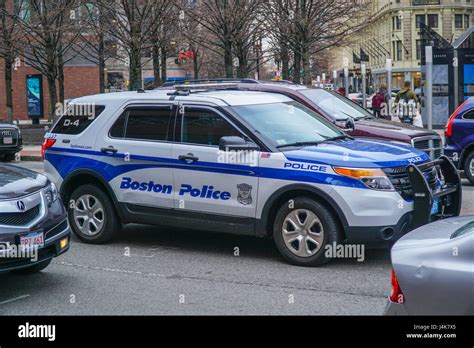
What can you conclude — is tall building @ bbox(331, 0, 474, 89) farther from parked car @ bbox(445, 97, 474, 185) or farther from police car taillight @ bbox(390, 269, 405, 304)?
police car taillight @ bbox(390, 269, 405, 304)

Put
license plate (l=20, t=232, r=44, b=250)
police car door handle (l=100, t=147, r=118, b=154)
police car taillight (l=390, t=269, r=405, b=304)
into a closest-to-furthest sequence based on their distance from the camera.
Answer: police car taillight (l=390, t=269, r=405, b=304) < license plate (l=20, t=232, r=44, b=250) < police car door handle (l=100, t=147, r=118, b=154)

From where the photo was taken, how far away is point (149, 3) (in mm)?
23031

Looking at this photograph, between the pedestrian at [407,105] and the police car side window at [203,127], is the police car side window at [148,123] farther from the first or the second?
the pedestrian at [407,105]

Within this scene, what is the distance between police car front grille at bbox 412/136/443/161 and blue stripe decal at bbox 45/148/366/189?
4587mm

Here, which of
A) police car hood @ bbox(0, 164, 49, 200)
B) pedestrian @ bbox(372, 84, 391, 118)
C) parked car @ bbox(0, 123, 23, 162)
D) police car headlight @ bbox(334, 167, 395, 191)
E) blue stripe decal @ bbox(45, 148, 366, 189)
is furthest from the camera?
pedestrian @ bbox(372, 84, 391, 118)

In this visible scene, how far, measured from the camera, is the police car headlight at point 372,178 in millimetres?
7359

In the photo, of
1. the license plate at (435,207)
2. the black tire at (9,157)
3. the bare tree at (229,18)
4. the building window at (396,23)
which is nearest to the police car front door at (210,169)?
the license plate at (435,207)

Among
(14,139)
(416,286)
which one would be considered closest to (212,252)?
(416,286)

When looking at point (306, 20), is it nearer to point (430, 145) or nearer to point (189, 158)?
point (430, 145)

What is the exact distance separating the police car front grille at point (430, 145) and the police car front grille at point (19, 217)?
22.4 ft

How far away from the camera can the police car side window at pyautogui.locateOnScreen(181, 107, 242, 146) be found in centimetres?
822

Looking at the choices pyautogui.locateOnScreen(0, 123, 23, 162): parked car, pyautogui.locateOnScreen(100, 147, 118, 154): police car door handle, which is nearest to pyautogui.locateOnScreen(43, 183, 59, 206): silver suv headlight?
pyautogui.locateOnScreen(100, 147, 118, 154): police car door handle

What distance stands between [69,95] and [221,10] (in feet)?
80.7

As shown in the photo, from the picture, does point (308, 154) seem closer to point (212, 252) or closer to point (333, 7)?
point (212, 252)
